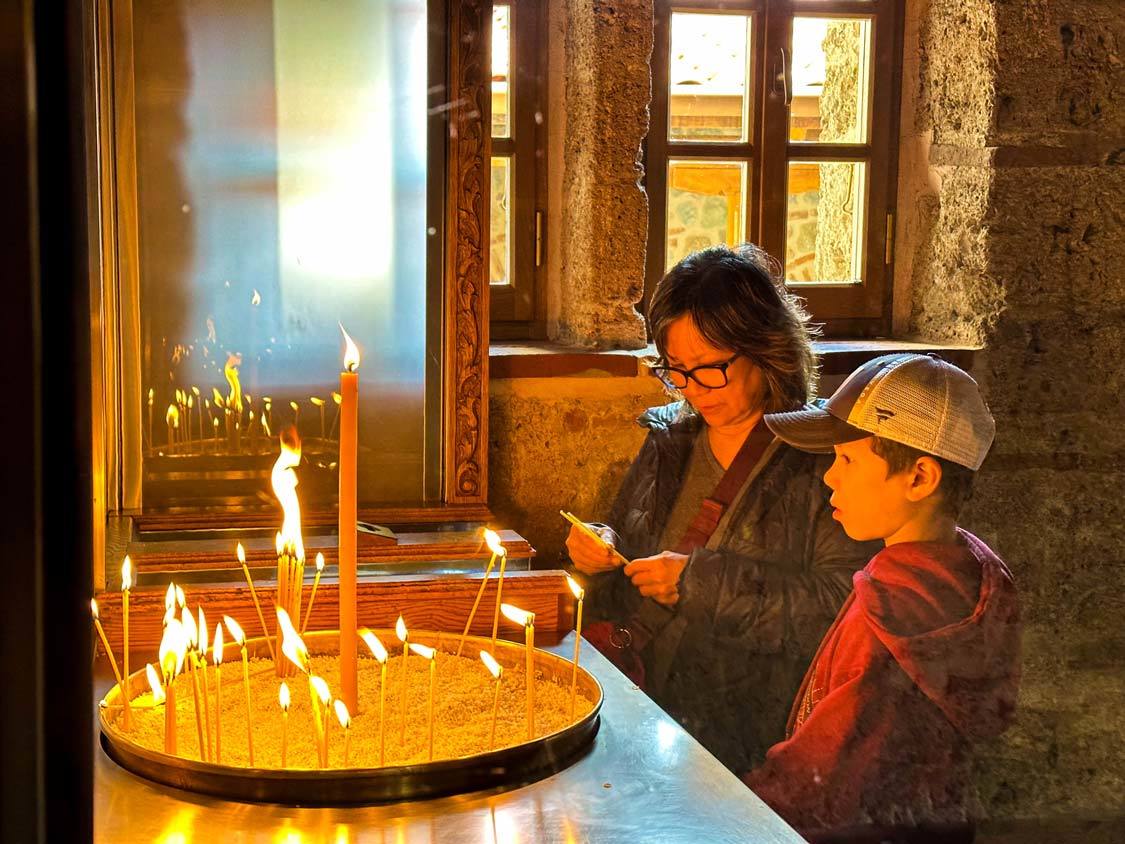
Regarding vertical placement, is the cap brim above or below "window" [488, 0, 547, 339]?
below

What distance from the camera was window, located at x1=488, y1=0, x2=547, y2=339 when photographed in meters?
2.28

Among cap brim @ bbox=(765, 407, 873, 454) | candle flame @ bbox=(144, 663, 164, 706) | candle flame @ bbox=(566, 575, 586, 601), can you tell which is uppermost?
cap brim @ bbox=(765, 407, 873, 454)

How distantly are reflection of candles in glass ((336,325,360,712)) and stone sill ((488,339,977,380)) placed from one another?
1.13m

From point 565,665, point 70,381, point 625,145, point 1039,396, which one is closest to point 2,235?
point 70,381

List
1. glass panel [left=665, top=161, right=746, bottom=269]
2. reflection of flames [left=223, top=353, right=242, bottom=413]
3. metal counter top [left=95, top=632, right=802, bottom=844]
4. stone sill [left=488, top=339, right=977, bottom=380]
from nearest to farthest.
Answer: metal counter top [left=95, top=632, right=802, bottom=844] < reflection of flames [left=223, top=353, right=242, bottom=413] < stone sill [left=488, top=339, right=977, bottom=380] < glass panel [left=665, top=161, right=746, bottom=269]

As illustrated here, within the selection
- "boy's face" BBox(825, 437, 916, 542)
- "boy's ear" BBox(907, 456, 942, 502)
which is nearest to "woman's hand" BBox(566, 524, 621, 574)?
"boy's face" BBox(825, 437, 916, 542)

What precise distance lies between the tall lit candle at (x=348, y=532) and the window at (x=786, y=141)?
148 centimetres

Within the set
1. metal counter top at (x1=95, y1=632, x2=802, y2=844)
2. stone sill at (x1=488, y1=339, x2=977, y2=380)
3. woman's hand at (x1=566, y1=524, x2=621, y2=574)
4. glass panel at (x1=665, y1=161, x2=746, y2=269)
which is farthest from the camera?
glass panel at (x1=665, y1=161, x2=746, y2=269)

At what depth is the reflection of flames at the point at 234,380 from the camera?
1898 millimetres

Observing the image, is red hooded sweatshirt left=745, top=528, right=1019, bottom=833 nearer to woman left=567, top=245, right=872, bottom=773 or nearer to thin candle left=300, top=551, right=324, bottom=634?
woman left=567, top=245, right=872, bottom=773

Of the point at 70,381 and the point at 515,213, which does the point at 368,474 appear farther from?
the point at 70,381

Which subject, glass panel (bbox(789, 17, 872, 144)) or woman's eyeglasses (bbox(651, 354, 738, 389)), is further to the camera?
glass panel (bbox(789, 17, 872, 144))

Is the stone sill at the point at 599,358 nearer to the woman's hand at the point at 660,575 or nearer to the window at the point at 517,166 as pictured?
the window at the point at 517,166

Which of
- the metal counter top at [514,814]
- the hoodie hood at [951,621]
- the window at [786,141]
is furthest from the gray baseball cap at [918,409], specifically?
the window at [786,141]
